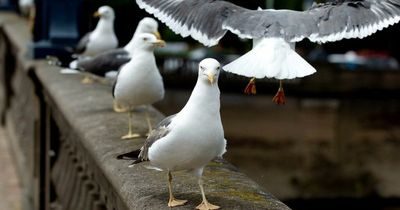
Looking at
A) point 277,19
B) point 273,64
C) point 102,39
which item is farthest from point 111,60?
point 273,64

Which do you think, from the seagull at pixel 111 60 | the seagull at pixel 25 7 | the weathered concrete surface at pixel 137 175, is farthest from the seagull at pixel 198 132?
the seagull at pixel 25 7

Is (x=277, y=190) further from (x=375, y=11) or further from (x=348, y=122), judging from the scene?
(x=375, y=11)

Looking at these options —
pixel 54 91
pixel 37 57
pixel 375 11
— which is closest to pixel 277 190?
pixel 37 57

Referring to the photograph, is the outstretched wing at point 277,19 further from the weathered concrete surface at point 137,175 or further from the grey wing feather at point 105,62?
the grey wing feather at point 105,62

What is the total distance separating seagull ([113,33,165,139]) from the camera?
15.3ft

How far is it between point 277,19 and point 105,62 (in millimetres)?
2366

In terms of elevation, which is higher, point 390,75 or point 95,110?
point 95,110

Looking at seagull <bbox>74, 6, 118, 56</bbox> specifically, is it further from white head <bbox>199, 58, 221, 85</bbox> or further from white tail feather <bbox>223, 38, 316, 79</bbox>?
white head <bbox>199, 58, 221, 85</bbox>

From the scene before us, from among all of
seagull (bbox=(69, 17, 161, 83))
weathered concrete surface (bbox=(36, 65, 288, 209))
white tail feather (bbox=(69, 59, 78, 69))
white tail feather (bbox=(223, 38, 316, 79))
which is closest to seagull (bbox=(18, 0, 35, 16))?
white tail feather (bbox=(69, 59, 78, 69))

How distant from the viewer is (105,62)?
6.19 metres

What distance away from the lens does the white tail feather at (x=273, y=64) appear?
3.66 metres

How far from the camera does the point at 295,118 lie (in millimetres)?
20125

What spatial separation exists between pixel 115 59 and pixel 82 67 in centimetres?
32

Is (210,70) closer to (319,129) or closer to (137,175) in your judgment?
(137,175)
